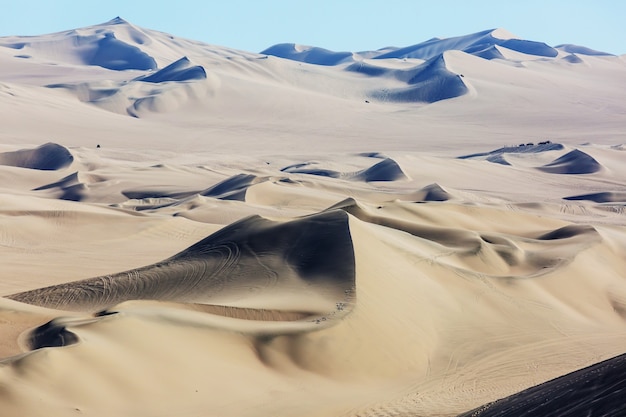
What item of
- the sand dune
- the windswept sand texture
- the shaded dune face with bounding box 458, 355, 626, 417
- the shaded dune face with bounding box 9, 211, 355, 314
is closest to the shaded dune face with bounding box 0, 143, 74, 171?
the windswept sand texture

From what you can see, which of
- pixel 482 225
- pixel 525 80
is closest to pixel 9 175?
pixel 482 225

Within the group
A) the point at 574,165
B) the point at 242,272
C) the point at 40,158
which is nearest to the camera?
the point at 242,272

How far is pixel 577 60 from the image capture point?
110m

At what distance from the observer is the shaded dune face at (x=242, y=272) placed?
13055mm

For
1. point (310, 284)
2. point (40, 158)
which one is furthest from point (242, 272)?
point (40, 158)

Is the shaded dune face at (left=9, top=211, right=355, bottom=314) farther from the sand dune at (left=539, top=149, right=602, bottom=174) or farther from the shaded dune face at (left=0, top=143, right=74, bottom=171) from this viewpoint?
the sand dune at (left=539, top=149, right=602, bottom=174)

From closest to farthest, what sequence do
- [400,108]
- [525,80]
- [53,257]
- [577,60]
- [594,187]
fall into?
[53,257] → [594,187] → [400,108] → [525,80] → [577,60]

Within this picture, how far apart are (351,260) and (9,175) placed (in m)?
24.2

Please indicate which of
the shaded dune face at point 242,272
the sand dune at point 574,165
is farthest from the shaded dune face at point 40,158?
the shaded dune face at point 242,272

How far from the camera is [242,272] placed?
13914 millimetres

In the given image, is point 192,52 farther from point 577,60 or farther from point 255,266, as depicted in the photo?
point 255,266

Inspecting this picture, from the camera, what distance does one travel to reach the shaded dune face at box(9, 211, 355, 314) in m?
13.1

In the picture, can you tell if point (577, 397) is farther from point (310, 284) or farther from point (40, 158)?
point (40, 158)

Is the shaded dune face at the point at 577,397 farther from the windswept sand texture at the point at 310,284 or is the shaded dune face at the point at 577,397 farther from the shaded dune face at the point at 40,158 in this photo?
the shaded dune face at the point at 40,158
